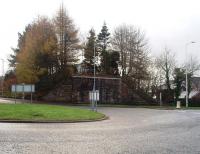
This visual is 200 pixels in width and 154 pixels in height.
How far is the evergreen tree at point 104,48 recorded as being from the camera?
80.7m

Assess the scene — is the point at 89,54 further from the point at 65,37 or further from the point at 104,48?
the point at 65,37

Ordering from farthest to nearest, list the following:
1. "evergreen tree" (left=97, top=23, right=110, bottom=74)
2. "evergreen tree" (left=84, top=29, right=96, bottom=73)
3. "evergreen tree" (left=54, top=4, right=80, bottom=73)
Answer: "evergreen tree" (left=97, top=23, right=110, bottom=74) → "evergreen tree" (left=84, top=29, right=96, bottom=73) → "evergreen tree" (left=54, top=4, right=80, bottom=73)

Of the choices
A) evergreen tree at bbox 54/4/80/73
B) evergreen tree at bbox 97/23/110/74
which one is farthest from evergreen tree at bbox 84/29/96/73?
evergreen tree at bbox 54/4/80/73

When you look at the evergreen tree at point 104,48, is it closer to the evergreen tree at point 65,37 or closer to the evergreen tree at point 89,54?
the evergreen tree at point 89,54

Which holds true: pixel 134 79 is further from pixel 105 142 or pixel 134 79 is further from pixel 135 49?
pixel 105 142

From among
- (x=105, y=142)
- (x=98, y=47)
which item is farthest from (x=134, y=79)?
(x=105, y=142)

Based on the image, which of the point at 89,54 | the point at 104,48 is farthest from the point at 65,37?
the point at 104,48

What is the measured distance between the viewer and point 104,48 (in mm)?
84500

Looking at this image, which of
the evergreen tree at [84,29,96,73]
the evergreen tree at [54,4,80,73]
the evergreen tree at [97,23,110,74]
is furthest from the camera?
the evergreen tree at [97,23,110,74]

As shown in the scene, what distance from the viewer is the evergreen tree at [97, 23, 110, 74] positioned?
8068 centimetres

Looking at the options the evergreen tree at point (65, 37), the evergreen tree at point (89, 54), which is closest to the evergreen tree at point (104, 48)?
the evergreen tree at point (89, 54)

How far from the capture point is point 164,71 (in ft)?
266

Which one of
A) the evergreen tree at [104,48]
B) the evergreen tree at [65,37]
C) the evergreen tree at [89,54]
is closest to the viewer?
the evergreen tree at [65,37]

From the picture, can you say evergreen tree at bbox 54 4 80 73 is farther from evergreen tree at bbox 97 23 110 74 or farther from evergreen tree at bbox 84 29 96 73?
evergreen tree at bbox 97 23 110 74
